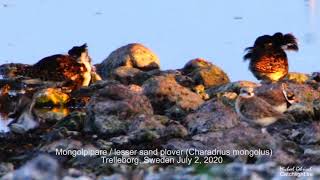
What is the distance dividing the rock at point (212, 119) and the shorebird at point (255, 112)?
17 cm

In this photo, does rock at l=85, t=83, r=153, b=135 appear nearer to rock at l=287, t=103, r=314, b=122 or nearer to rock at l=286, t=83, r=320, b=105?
rock at l=287, t=103, r=314, b=122

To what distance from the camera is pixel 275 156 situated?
13.5 m

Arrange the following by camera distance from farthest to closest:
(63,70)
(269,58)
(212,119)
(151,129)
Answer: (269,58), (63,70), (212,119), (151,129)

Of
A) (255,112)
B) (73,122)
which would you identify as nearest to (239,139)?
(255,112)

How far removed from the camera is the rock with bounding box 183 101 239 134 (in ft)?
48.2

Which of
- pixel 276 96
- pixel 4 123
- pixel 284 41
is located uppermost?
pixel 284 41

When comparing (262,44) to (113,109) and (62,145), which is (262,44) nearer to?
(113,109)

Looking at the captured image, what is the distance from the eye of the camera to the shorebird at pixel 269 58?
66.8 ft

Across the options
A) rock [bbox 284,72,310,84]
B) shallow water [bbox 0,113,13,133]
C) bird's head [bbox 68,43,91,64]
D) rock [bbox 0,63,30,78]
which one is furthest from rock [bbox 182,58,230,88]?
shallow water [bbox 0,113,13,133]

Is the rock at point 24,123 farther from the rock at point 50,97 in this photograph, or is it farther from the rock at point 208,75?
the rock at point 208,75

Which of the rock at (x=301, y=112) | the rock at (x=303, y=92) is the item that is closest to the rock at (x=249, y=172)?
the rock at (x=301, y=112)

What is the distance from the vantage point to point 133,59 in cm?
2242

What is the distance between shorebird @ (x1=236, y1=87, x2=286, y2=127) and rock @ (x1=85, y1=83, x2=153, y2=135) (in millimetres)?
1567

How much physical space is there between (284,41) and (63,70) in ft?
14.8
